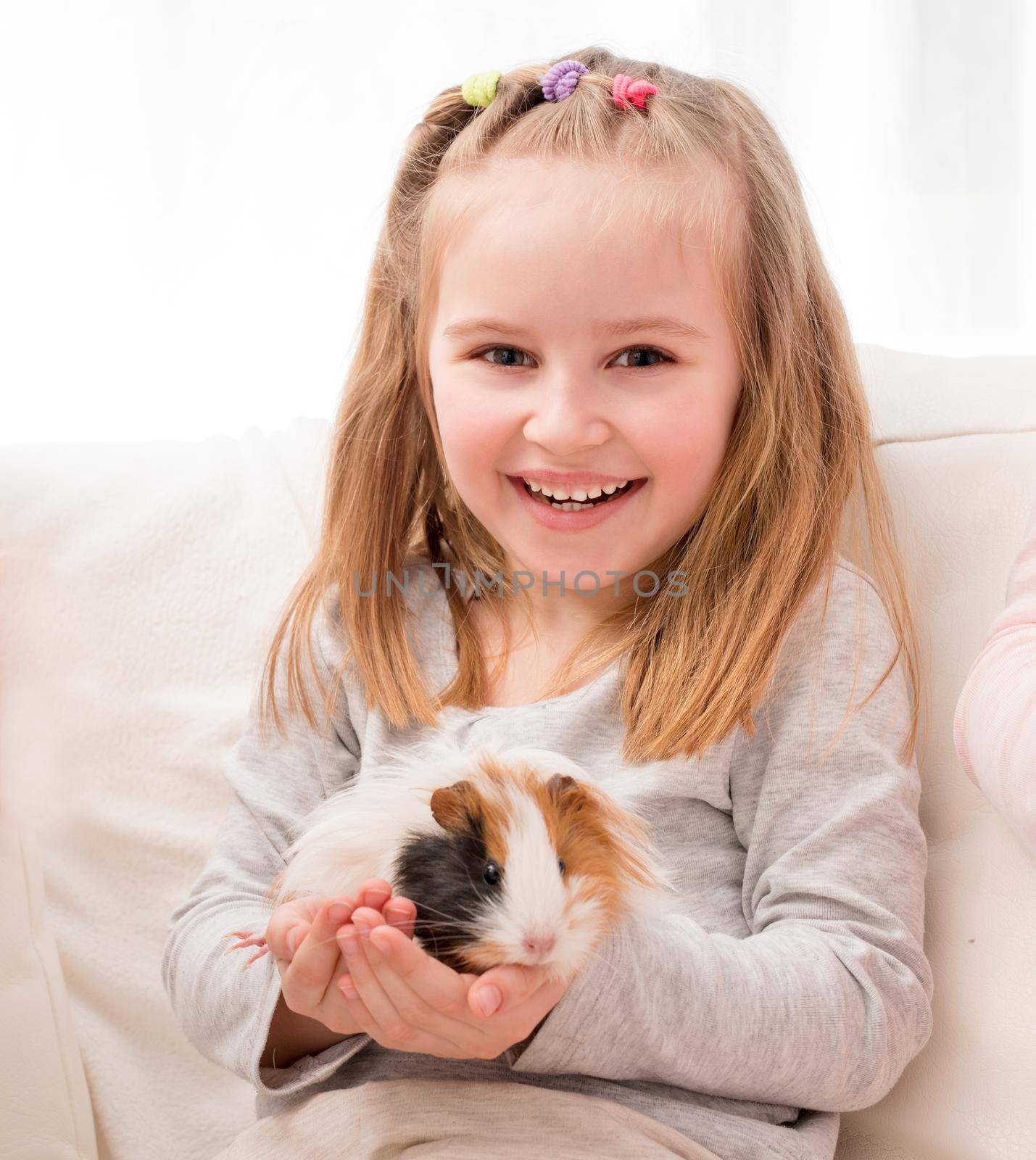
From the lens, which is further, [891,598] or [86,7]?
[86,7]

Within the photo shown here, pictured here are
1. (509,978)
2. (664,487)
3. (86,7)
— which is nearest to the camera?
(509,978)

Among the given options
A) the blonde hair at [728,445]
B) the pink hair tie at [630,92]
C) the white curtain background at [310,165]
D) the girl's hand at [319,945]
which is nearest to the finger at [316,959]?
the girl's hand at [319,945]

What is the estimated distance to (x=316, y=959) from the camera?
63 cm

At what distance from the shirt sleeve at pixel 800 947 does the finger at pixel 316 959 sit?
0.43ft

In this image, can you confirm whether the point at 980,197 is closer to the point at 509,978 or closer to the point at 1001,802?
the point at 1001,802

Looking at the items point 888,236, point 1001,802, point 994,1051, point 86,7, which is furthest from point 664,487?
point 86,7

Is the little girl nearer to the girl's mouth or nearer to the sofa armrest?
the girl's mouth

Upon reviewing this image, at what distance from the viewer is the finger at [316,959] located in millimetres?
603

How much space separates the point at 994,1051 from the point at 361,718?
1.60 feet

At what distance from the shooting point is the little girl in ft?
2.34

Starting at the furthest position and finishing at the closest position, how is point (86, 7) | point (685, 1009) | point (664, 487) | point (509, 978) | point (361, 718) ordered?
point (86, 7)
point (361, 718)
point (664, 487)
point (685, 1009)
point (509, 978)

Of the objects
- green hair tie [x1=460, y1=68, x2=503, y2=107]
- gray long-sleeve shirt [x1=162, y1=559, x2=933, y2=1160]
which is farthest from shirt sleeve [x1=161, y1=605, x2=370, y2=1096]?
green hair tie [x1=460, y1=68, x2=503, y2=107]

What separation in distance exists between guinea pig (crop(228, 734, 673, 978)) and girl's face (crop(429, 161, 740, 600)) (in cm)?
21

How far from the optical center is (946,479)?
951 mm
